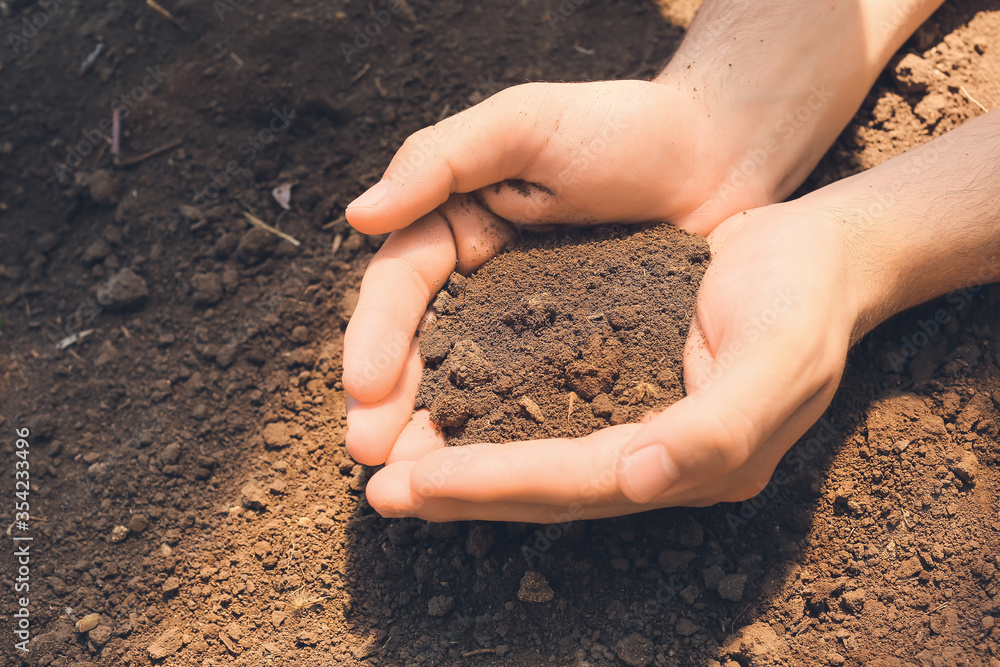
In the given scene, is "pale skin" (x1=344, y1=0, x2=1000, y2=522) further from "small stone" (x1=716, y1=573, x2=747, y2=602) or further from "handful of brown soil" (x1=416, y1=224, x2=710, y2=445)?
"small stone" (x1=716, y1=573, x2=747, y2=602)

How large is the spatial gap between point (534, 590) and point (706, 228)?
5.10ft

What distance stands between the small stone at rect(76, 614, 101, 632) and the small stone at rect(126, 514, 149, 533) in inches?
12.2

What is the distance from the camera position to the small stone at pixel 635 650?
2133 millimetres

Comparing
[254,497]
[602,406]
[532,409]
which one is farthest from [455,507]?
[254,497]

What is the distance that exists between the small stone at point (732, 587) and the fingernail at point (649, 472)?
0.67 meters

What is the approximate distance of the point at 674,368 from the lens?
87.7 inches

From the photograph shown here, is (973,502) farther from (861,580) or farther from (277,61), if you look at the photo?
(277,61)

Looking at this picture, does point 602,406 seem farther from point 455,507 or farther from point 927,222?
point 927,222

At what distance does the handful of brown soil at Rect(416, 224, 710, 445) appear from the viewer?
2.20 metres

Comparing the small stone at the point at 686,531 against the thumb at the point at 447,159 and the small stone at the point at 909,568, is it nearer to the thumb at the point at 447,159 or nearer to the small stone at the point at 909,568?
the small stone at the point at 909,568

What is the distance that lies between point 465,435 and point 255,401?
1046 mm

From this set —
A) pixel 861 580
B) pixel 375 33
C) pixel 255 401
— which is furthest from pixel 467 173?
pixel 861 580

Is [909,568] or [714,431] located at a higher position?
[714,431]

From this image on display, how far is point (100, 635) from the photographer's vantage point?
2322mm
